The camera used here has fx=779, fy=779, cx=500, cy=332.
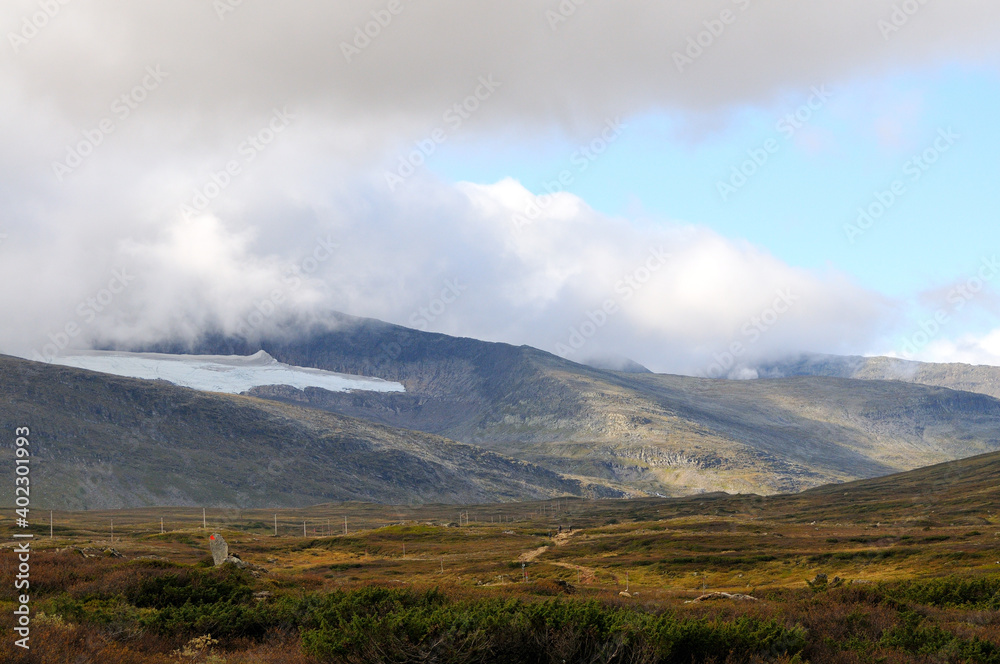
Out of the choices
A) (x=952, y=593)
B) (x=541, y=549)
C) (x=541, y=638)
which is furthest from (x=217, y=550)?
(x=541, y=549)

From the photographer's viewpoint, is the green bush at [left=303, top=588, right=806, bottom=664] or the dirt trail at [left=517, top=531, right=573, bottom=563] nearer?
the green bush at [left=303, top=588, right=806, bottom=664]

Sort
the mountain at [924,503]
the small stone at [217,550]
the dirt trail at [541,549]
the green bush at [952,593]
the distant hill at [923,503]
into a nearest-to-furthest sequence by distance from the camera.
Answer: the green bush at [952,593] → the small stone at [217,550] → the dirt trail at [541,549] → the mountain at [924,503] → the distant hill at [923,503]

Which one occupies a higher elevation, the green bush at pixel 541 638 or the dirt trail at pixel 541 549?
the green bush at pixel 541 638

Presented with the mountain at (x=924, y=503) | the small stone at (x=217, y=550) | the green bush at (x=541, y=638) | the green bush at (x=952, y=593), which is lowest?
the mountain at (x=924, y=503)

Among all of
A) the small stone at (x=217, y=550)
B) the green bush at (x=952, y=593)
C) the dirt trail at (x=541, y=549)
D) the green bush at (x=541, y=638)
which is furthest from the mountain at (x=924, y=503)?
the green bush at (x=541, y=638)

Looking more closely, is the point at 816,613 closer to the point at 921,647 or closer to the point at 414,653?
the point at 921,647

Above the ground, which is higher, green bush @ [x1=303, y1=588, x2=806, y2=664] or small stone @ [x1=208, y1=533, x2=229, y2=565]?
green bush @ [x1=303, y1=588, x2=806, y2=664]

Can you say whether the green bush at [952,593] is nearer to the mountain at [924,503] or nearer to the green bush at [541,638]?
the green bush at [541,638]

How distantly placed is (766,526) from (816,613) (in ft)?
372

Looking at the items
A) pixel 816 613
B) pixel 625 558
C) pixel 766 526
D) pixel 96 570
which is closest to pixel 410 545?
pixel 625 558

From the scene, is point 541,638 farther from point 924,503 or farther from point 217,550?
point 924,503

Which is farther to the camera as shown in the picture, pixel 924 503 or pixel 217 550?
pixel 924 503

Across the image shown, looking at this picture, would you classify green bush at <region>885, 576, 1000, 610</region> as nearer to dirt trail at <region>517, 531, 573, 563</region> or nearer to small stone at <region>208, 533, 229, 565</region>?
small stone at <region>208, 533, 229, 565</region>

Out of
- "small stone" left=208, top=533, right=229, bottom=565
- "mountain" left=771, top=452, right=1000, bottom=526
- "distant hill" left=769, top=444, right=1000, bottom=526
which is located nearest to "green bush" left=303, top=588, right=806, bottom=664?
"small stone" left=208, top=533, right=229, bottom=565
